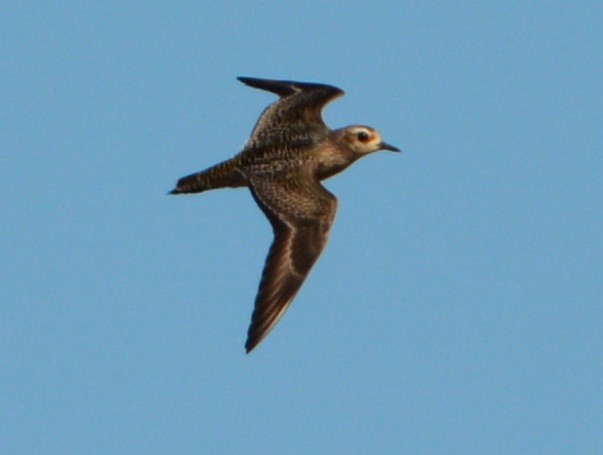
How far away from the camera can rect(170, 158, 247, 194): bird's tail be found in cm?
2897

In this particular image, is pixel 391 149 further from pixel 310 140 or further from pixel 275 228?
pixel 275 228

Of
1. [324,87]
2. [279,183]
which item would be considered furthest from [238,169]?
[324,87]

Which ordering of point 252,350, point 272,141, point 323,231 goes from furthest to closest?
point 272,141
point 323,231
point 252,350

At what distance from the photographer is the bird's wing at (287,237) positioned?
86.0 ft

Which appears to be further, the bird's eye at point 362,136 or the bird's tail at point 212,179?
the bird's eye at point 362,136

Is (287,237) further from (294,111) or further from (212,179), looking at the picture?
(294,111)

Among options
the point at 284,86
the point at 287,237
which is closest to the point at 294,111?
the point at 284,86

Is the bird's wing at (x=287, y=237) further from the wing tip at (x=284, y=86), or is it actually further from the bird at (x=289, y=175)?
the wing tip at (x=284, y=86)

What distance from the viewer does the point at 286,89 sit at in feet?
103

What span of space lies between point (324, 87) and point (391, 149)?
1.45m

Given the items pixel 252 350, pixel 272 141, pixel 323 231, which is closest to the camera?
pixel 252 350

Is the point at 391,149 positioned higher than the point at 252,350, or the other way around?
the point at 391,149

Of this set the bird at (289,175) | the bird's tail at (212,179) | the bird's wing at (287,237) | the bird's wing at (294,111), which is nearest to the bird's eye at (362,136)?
the bird at (289,175)

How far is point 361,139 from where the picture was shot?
1198 inches
